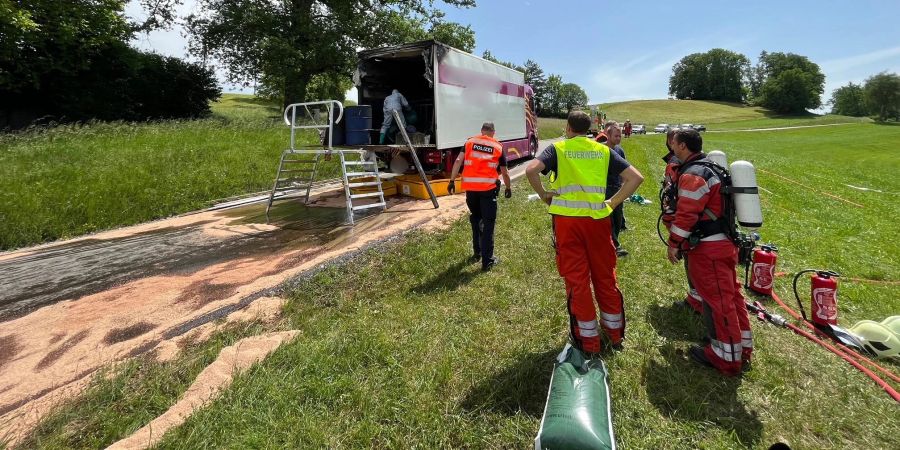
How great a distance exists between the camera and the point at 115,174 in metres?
9.03

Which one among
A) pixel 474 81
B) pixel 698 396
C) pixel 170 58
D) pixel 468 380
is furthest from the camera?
pixel 170 58

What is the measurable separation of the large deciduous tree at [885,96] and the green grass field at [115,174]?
97.6 meters

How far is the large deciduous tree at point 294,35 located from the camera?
19375 millimetres

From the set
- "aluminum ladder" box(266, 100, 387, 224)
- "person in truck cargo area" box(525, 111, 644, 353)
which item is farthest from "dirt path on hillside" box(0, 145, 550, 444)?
"person in truck cargo area" box(525, 111, 644, 353)

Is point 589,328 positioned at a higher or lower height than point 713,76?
lower

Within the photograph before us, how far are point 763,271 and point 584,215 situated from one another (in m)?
2.80

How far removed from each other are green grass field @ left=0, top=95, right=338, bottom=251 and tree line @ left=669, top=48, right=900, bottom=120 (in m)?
102

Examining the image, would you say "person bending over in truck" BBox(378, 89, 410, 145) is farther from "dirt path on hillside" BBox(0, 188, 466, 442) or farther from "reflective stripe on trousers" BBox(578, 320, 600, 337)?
"reflective stripe on trousers" BBox(578, 320, 600, 337)

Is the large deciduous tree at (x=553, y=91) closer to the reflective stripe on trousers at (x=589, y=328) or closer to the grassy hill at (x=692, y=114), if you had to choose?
the grassy hill at (x=692, y=114)

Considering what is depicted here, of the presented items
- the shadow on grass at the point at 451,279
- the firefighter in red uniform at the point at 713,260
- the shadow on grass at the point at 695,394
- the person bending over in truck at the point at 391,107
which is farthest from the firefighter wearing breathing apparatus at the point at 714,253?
the person bending over in truck at the point at 391,107

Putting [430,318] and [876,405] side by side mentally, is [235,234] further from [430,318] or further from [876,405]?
[876,405]

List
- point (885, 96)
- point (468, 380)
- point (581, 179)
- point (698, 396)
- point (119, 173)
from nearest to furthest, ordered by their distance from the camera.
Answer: point (698, 396) < point (468, 380) < point (581, 179) < point (119, 173) < point (885, 96)

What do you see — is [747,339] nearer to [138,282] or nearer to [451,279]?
[451,279]

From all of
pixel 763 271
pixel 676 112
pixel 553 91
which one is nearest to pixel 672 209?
pixel 763 271
